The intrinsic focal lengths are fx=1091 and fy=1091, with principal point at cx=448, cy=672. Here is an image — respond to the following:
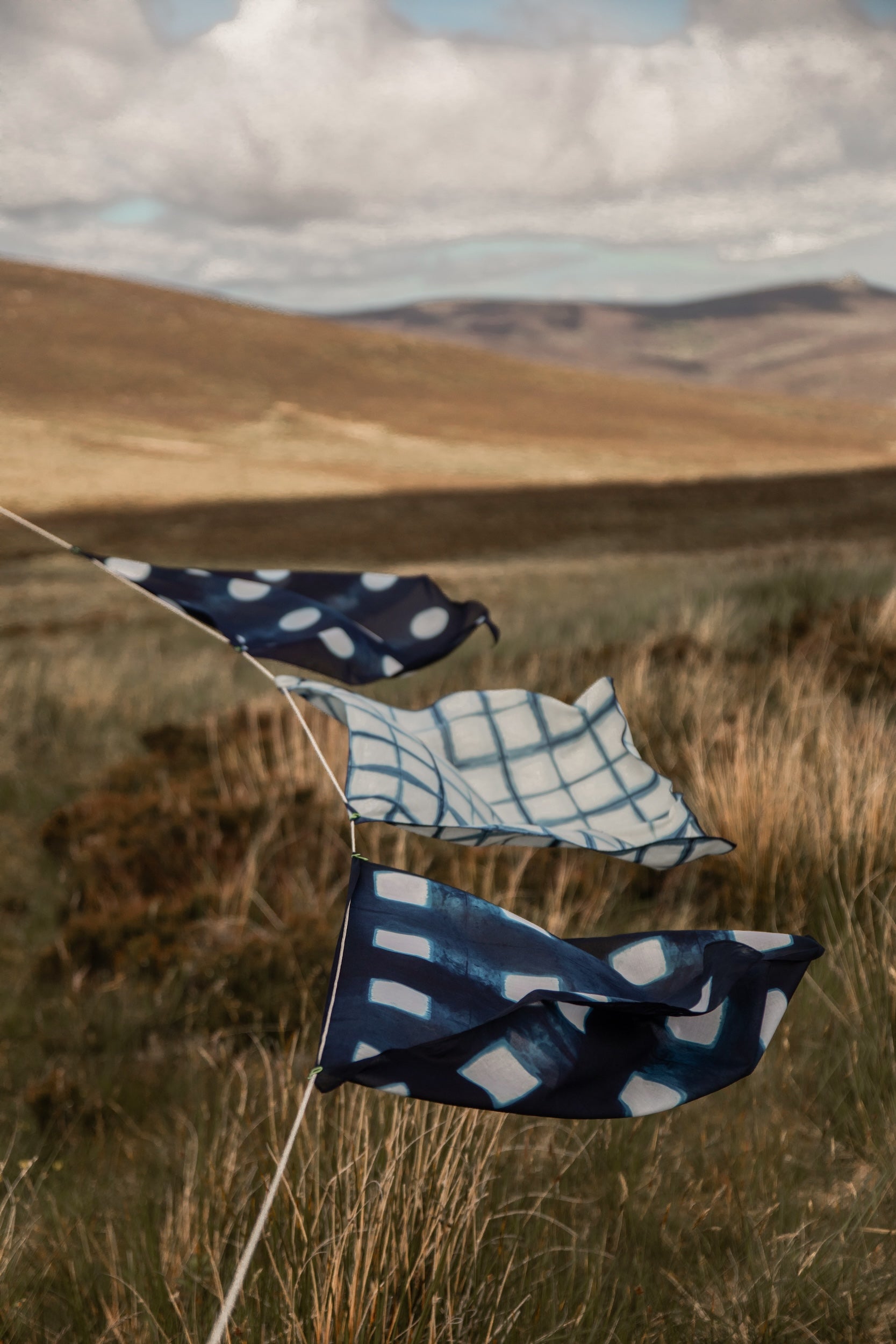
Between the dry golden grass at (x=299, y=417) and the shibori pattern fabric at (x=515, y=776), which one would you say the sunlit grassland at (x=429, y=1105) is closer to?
the shibori pattern fabric at (x=515, y=776)

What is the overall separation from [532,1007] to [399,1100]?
73cm

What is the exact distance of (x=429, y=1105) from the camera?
2.56 m

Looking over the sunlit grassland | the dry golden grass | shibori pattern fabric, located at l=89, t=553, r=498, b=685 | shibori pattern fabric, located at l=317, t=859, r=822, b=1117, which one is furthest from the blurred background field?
the dry golden grass

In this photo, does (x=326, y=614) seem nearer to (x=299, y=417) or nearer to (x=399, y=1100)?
(x=399, y=1100)

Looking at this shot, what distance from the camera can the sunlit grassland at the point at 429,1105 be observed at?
2.02 metres

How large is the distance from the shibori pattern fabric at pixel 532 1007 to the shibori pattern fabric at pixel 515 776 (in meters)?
0.41

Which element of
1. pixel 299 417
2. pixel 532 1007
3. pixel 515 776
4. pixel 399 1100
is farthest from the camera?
pixel 299 417

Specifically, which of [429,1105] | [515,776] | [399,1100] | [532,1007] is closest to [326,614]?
[515,776]

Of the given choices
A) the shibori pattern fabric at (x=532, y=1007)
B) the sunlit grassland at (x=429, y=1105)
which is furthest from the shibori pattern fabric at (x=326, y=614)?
the shibori pattern fabric at (x=532, y=1007)

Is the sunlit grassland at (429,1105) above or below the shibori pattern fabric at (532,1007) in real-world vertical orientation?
below

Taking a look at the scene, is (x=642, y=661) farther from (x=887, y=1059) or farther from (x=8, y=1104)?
(x=8, y=1104)

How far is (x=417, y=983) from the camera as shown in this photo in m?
1.67

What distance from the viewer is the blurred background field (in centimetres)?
204

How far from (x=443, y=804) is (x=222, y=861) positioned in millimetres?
2930
